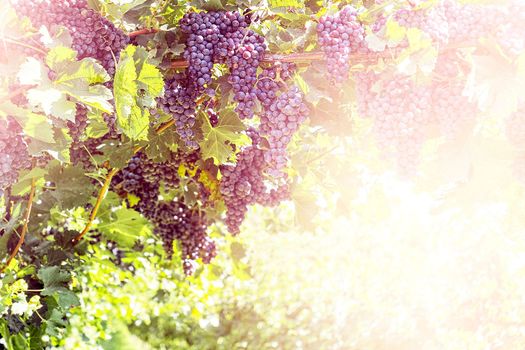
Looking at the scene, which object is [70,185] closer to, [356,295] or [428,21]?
[428,21]

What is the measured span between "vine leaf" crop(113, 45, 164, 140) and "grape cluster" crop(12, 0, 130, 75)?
0.06 m

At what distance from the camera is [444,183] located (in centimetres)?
147

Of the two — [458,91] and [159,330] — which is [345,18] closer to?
[458,91]

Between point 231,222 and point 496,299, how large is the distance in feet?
25.9

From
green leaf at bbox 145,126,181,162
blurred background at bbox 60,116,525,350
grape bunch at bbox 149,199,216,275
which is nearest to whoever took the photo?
green leaf at bbox 145,126,181,162

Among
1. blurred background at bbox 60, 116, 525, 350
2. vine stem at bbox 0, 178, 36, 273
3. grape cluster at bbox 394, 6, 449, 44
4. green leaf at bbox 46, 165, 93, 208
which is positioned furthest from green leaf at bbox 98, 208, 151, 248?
blurred background at bbox 60, 116, 525, 350

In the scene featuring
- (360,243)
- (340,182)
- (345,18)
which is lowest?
(345,18)

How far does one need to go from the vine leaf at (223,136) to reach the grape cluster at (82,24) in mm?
334

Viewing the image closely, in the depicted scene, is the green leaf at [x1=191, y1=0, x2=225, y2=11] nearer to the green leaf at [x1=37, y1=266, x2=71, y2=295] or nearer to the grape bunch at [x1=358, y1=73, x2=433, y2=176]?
the grape bunch at [x1=358, y1=73, x2=433, y2=176]

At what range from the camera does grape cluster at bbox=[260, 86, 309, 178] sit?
1.46m

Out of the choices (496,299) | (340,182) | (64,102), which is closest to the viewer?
(64,102)

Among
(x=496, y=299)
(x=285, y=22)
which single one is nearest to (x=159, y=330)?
(x=496, y=299)

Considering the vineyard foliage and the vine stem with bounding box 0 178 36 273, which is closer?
the vineyard foliage

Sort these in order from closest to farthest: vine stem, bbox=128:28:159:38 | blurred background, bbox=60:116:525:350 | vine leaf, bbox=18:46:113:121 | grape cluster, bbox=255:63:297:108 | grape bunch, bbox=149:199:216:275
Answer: vine leaf, bbox=18:46:113:121 < grape cluster, bbox=255:63:297:108 < vine stem, bbox=128:28:159:38 < grape bunch, bbox=149:199:216:275 < blurred background, bbox=60:116:525:350
